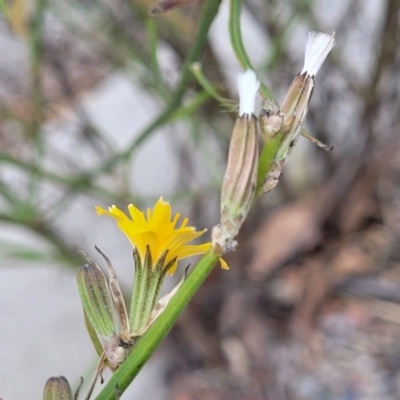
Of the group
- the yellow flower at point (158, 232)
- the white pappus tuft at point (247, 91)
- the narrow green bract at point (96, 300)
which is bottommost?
the narrow green bract at point (96, 300)

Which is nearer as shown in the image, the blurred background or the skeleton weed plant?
the skeleton weed plant

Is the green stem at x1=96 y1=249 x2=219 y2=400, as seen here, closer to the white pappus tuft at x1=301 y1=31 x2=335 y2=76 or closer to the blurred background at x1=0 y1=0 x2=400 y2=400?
the white pappus tuft at x1=301 y1=31 x2=335 y2=76

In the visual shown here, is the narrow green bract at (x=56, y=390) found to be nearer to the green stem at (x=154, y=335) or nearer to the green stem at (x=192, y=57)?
the green stem at (x=154, y=335)

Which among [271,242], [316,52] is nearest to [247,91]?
[316,52]

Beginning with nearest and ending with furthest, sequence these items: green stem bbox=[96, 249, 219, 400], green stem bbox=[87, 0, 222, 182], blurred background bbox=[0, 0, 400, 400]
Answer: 1. green stem bbox=[96, 249, 219, 400]
2. green stem bbox=[87, 0, 222, 182]
3. blurred background bbox=[0, 0, 400, 400]

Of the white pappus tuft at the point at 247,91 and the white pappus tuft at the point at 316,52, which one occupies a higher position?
the white pappus tuft at the point at 316,52

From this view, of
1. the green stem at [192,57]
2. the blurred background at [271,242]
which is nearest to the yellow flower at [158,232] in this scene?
the green stem at [192,57]

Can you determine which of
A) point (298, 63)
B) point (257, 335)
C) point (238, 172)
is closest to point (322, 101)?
point (298, 63)

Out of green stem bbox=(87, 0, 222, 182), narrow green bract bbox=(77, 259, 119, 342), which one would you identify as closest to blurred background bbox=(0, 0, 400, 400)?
green stem bbox=(87, 0, 222, 182)
